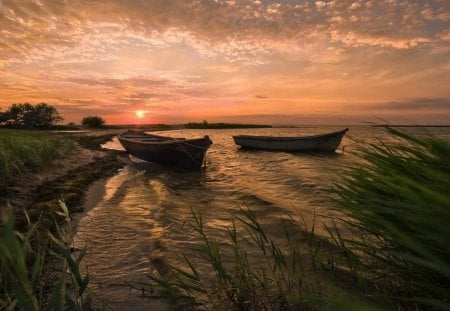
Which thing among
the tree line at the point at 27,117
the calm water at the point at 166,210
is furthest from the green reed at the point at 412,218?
the tree line at the point at 27,117

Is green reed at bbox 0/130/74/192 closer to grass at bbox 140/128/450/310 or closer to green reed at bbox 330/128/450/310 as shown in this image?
grass at bbox 140/128/450/310

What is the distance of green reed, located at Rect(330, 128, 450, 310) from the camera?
167cm

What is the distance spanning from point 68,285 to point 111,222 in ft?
10.8

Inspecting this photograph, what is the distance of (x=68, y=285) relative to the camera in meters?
4.13

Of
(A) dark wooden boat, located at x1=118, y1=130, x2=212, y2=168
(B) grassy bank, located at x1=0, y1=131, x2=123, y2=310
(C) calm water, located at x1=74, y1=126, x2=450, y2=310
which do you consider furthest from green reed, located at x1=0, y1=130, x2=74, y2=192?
(A) dark wooden boat, located at x1=118, y1=130, x2=212, y2=168

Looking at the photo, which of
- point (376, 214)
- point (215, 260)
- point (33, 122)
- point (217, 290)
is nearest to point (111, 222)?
point (217, 290)

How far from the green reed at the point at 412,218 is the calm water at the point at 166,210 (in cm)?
68

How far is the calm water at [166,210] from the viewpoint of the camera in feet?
15.6

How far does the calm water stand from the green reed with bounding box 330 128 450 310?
68cm

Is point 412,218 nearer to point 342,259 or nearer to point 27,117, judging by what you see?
point 342,259

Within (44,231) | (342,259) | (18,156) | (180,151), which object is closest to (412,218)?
(342,259)

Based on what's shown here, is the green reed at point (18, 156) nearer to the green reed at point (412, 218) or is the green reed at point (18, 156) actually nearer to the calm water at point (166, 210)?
the calm water at point (166, 210)

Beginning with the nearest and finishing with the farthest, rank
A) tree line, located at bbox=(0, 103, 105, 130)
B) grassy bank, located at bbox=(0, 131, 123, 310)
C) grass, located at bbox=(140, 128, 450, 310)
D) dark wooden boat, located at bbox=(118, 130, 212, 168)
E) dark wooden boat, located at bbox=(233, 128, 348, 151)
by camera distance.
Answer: grassy bank, located at bbox=(0, 131, 123, 310)
grass, located at bbox=(140, 128, 450, 310)
dark wooden boat, located at bbox=(118, 130, 212, 168)
dark wooden boat, located at bbox=(233, 128, 348, 151)
tree line, located at bbox=(0, 103, 105, 130)

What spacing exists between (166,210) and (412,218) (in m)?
7.53
